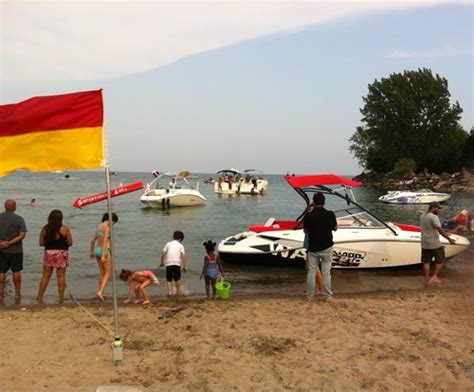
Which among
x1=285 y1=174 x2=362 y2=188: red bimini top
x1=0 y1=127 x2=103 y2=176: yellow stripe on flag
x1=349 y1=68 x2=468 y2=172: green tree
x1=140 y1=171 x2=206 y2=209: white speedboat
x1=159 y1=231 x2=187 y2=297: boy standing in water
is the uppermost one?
x1=349 y1=68 x2=468 y2=172: green tree

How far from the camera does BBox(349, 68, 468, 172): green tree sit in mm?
76750

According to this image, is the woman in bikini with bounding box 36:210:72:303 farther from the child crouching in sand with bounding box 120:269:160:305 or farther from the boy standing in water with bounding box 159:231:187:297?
the boy standing in water with bounding box 159:231:187:297

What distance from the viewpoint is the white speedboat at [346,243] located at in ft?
42.3

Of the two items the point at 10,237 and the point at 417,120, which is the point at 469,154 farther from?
the point at 10,237

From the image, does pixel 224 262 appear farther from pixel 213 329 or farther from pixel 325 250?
pixel 213 329

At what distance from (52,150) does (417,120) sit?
78.6 metres

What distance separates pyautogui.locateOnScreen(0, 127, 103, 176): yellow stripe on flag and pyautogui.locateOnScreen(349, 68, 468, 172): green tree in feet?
251

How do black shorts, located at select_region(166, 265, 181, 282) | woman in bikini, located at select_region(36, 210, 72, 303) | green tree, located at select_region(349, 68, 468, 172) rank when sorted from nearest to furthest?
woman in bikini, located at select_region(36, 210, 72, 303), black shorts, located at select_region(166, 265, 181, 282), green tree, located at select_region(349, 68, 468, 172)

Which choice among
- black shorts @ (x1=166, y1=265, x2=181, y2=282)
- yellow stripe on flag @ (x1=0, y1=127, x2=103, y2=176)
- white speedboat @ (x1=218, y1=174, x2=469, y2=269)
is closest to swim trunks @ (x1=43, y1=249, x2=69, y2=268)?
black shorts @ (x1=166, y1=265, x2=181, y2=282)

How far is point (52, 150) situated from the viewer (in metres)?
5.66

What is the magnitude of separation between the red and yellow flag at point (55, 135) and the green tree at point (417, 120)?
76.5 metres

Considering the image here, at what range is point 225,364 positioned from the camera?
18.5 feet

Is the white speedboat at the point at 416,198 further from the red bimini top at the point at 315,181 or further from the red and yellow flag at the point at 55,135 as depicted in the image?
the red and yellow flag at the point at 55,135

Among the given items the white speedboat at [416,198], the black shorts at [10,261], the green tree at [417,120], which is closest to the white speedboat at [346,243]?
the black shorts at [10,261]
